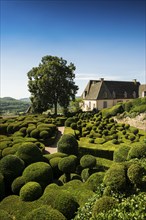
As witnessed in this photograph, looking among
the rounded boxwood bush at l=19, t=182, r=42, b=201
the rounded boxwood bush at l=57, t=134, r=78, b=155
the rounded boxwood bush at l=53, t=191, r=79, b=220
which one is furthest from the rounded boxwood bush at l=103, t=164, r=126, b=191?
the rounded boxwood bush at l=57, t=134, r=78, b=155

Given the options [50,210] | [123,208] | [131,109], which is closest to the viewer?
[123,208]

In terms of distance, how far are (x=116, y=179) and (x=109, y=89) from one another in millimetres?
41906

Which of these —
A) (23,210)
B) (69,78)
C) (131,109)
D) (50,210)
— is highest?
(69,78)

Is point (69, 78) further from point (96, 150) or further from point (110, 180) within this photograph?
point (110, 180)

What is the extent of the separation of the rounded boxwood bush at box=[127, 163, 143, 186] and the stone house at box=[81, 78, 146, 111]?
39.0m

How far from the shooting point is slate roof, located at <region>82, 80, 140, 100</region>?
159 ft

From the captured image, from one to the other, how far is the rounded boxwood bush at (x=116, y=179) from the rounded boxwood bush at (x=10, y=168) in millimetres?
5404

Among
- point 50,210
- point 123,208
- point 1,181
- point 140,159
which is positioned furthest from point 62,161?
point 123,208

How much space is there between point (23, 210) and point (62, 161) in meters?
4.63

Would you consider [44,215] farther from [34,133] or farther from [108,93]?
[108,93]

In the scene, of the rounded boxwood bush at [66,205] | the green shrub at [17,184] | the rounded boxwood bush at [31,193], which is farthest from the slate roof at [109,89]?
the rounded boxwood bush at [66,205]

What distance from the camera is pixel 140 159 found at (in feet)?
36.1

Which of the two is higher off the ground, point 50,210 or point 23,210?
point 50,210

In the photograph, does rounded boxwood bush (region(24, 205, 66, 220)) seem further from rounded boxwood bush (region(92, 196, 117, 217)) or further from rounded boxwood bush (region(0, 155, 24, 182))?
rounded boxwood bush (region(0, 155, 24, 182))
